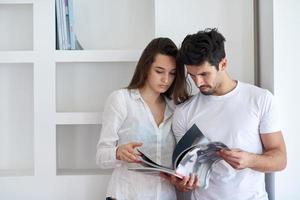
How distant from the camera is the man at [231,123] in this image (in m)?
1.53

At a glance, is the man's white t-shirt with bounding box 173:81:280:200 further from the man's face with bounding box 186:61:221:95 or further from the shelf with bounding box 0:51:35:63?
the shelf with bounding box 0:51:35:63

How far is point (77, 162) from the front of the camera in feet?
6.98

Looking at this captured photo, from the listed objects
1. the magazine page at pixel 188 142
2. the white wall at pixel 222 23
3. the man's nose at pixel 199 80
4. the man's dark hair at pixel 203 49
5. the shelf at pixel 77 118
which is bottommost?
the magazine page at pixel 188 142

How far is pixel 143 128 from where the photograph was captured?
1.68 metres

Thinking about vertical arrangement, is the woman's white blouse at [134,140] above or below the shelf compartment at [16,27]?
below

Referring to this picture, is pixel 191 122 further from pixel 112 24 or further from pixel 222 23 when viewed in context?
pixel 112 24

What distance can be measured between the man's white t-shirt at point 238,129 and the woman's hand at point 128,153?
0.99ft

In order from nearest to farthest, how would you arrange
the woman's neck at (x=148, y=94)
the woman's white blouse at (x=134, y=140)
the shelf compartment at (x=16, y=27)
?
the woman's white blouse at (x=134, y=140) → the woman's neck at (x=148, y=94) → the shelf compartment at (x=16, y=27)

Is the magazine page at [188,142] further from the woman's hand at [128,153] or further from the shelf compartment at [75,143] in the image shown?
the shelf compartment at [75,143]

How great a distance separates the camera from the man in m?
1.53

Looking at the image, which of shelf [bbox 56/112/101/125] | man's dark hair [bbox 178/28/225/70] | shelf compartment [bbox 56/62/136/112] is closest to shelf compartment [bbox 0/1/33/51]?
shelf compartment [bbox 56/62/136/112]

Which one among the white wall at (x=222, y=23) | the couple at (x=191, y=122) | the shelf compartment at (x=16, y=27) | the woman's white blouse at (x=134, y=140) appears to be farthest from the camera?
the shelf compartment at (x=16, y=27)

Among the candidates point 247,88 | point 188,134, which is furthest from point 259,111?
point 188,134

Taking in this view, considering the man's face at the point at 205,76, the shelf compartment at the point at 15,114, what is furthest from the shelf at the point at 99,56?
the man's face at the point at 205,76
